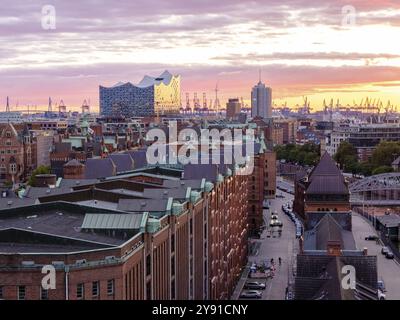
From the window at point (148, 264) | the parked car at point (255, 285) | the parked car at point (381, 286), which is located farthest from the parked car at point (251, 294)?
the window at point (148, 264)

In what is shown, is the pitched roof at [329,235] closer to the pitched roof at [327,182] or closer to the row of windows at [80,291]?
the pitched roof at [327,182]

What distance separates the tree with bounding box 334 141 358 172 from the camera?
4005 inches

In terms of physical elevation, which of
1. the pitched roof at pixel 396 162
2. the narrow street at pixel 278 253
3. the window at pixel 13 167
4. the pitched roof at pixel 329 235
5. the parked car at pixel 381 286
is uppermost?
the pitched roof at pixel 329 235

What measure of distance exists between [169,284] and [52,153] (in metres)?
52.6

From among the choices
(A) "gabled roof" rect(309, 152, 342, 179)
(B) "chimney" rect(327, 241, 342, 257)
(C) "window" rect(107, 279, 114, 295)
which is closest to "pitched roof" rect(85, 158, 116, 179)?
(A) "gabled roof" rect(309, 152, 342, 179)

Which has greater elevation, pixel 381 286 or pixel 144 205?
pixel 144 205

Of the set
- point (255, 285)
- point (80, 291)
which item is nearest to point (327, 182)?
point (255, 285)

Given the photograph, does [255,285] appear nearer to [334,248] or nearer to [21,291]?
[334,248]

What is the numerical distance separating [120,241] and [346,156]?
285 ft

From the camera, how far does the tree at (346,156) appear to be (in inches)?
4005

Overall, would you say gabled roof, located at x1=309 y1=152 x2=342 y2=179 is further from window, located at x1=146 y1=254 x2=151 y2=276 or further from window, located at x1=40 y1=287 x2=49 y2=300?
window, located at x1=40 y1=287 x2=49 y2=300

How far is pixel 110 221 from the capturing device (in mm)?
21859

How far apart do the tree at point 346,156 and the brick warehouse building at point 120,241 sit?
65.0 meters

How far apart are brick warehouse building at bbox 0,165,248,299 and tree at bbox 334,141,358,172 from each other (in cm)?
6501
